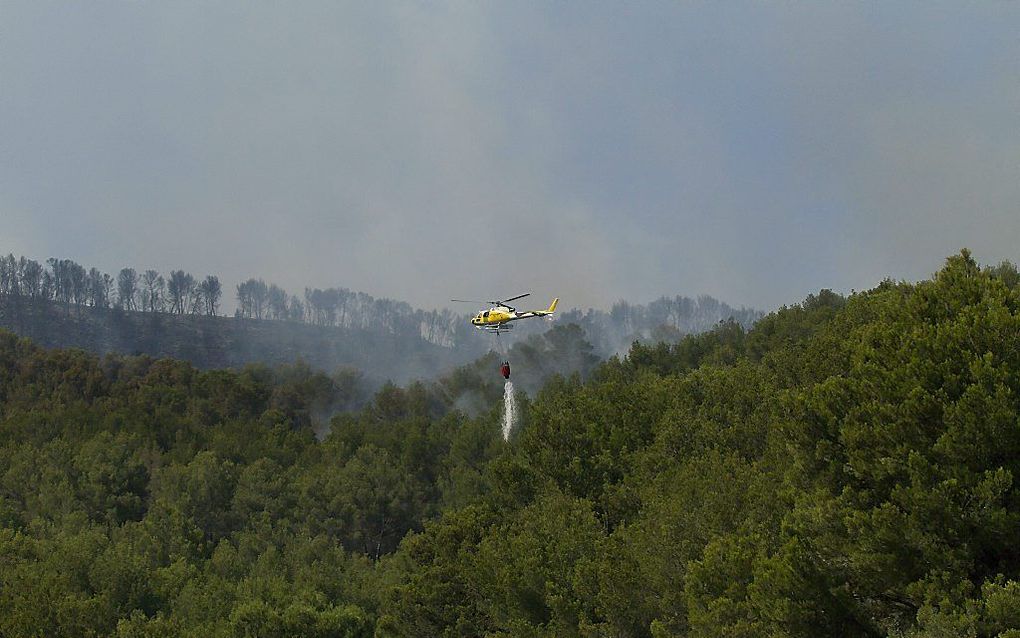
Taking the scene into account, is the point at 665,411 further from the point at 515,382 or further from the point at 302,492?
the point at 515,382

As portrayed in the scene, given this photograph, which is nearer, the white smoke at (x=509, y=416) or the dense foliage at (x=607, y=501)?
the dense foliage at (x=607, y=501)

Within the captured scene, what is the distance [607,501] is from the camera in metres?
39.2

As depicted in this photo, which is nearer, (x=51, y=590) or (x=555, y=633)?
(x=555, y=633)

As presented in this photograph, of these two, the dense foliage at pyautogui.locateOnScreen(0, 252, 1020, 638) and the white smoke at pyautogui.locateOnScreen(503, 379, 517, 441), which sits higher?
the white smoke at pyautogui.locateOnScreen(503, 379, 517, 441)


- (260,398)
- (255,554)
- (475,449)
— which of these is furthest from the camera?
(260,398)

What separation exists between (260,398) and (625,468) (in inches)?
2976

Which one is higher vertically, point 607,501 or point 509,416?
point 509,416

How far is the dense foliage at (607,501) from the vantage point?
1772 cm

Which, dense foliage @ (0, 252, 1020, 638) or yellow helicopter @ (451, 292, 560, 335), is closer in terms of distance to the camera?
dense foliage @ (0, 252, 1020, 638)

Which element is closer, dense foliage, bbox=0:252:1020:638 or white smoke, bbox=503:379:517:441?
dense foliage, bbox=0:252:1020:638

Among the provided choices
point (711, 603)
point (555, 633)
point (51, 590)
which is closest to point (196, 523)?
point (51, 590)

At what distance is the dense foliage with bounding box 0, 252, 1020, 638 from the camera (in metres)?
17.7

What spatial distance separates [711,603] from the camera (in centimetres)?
1998

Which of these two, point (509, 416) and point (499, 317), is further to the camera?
point (509, 416)
